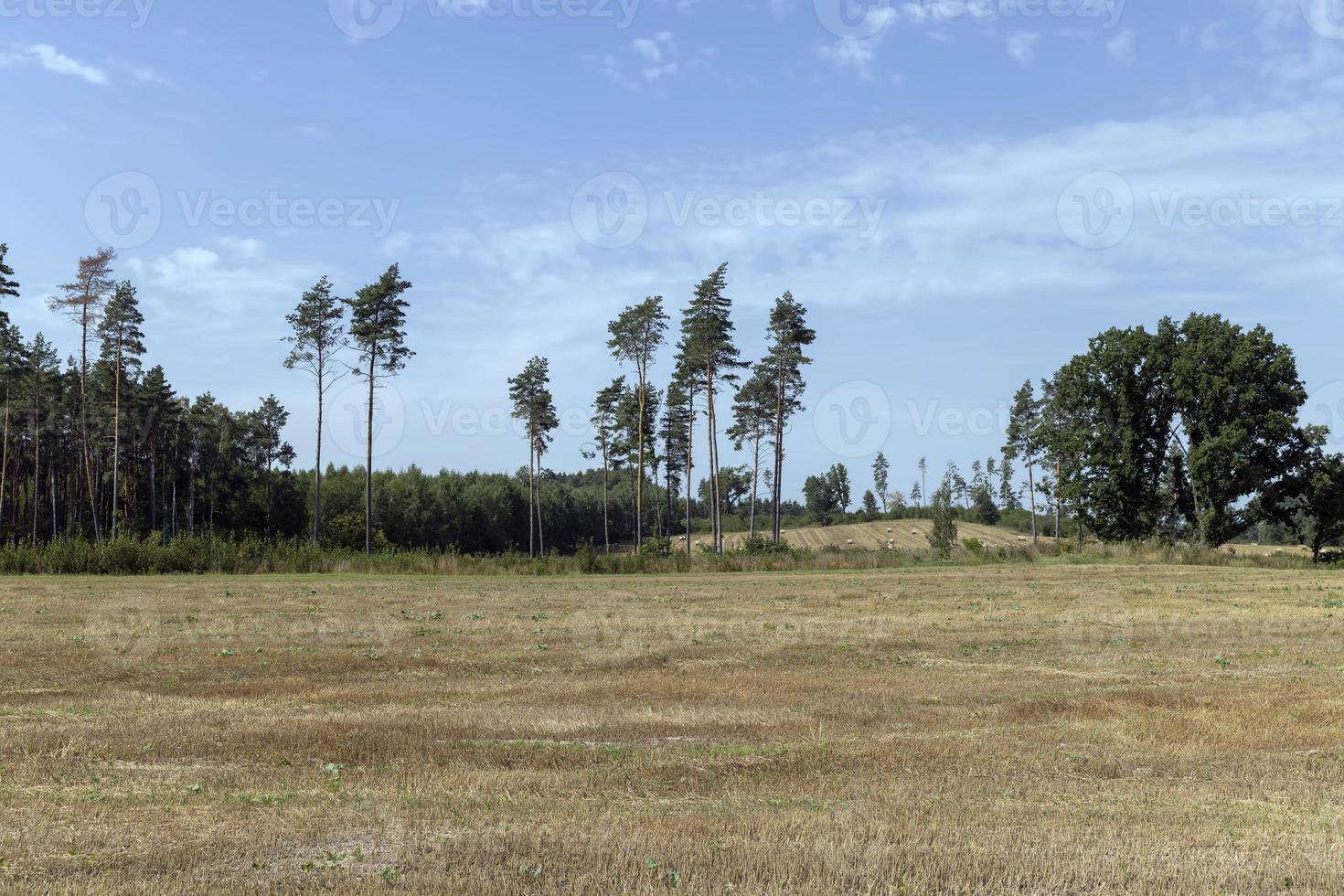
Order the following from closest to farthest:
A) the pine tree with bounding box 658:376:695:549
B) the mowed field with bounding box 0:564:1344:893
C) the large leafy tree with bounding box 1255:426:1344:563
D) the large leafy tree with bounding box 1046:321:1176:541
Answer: the mowed field with bounding box 0:564:1344:893 → the large leafy tree with bounding box 1255:426:1344:563 → the large leafy tree with bounding box 1046:321:1176:541 → the pine tree with bounding box 658:376:695:549

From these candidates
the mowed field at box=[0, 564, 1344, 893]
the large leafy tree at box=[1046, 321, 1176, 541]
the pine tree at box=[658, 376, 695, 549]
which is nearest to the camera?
the mowed field at box=[0, 564, 1344, 893]

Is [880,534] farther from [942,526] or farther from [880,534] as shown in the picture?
[942,526]

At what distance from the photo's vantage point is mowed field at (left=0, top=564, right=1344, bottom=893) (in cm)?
725

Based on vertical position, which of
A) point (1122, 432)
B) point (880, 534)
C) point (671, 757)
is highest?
point (1122, 432)

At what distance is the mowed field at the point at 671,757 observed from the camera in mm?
7254

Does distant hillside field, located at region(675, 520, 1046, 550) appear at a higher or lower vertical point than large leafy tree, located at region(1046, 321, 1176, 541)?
lower

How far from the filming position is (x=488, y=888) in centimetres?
680

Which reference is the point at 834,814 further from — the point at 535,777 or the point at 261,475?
the point at 261,475

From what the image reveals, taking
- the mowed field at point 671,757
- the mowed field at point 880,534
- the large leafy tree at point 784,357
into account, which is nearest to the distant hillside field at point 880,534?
the mowed field at point 880,534

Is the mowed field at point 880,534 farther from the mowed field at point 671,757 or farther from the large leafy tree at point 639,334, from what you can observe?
the mowed field at point 671,757

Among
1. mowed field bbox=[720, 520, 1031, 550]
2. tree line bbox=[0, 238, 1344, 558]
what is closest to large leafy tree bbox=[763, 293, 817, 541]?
tree line bbox=[0, 238, 1344, 558]

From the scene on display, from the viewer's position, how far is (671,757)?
35.7ft

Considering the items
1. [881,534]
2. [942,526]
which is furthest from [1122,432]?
[881,534]

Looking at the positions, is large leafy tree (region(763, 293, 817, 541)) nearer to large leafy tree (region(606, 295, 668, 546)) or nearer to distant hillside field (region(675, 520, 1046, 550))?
large leafy tree (region(606, 295, 668, 546))
